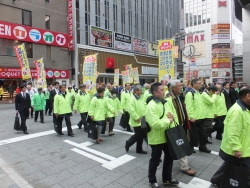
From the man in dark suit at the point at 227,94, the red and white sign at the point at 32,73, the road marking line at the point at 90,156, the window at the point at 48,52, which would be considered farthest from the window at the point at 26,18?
the man in dark suit at the point at 227,94

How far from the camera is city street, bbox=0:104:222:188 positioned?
382 centimetres

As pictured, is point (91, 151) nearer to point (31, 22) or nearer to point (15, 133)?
point (15, 133)

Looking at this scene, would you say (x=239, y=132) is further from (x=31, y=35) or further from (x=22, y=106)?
(x=31, y=35)

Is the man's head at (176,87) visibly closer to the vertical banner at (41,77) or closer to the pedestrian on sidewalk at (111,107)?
the pedestrian on sidewalk at (111,107)

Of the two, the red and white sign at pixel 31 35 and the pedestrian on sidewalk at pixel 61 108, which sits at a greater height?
the red and white sign at pixel 31 35

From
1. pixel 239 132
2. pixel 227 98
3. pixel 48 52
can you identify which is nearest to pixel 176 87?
pixel 239 132

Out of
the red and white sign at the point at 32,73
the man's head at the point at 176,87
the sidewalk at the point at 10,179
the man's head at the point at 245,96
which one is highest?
the red and white sign at the point at 32,73

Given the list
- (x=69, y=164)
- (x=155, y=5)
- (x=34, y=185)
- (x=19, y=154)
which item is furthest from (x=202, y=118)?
(x=155, y=5)

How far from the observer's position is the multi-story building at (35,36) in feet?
64.0

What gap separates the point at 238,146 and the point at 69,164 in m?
3.54

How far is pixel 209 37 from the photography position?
45250 mm

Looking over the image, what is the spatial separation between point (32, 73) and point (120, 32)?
1444cm

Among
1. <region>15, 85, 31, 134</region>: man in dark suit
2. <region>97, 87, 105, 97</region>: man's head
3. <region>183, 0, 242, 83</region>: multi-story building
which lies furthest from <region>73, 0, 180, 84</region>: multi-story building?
<region>97, 87, 105, 97</region>: man's head

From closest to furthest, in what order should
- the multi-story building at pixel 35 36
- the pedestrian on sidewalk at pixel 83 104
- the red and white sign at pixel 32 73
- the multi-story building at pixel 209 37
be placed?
the pedestrian on sidewalk at pixel 83 104
the red and white sign at pixel 32 73
the multi-story building at pixel 35 36
the multi-story building at pixel 209 37
